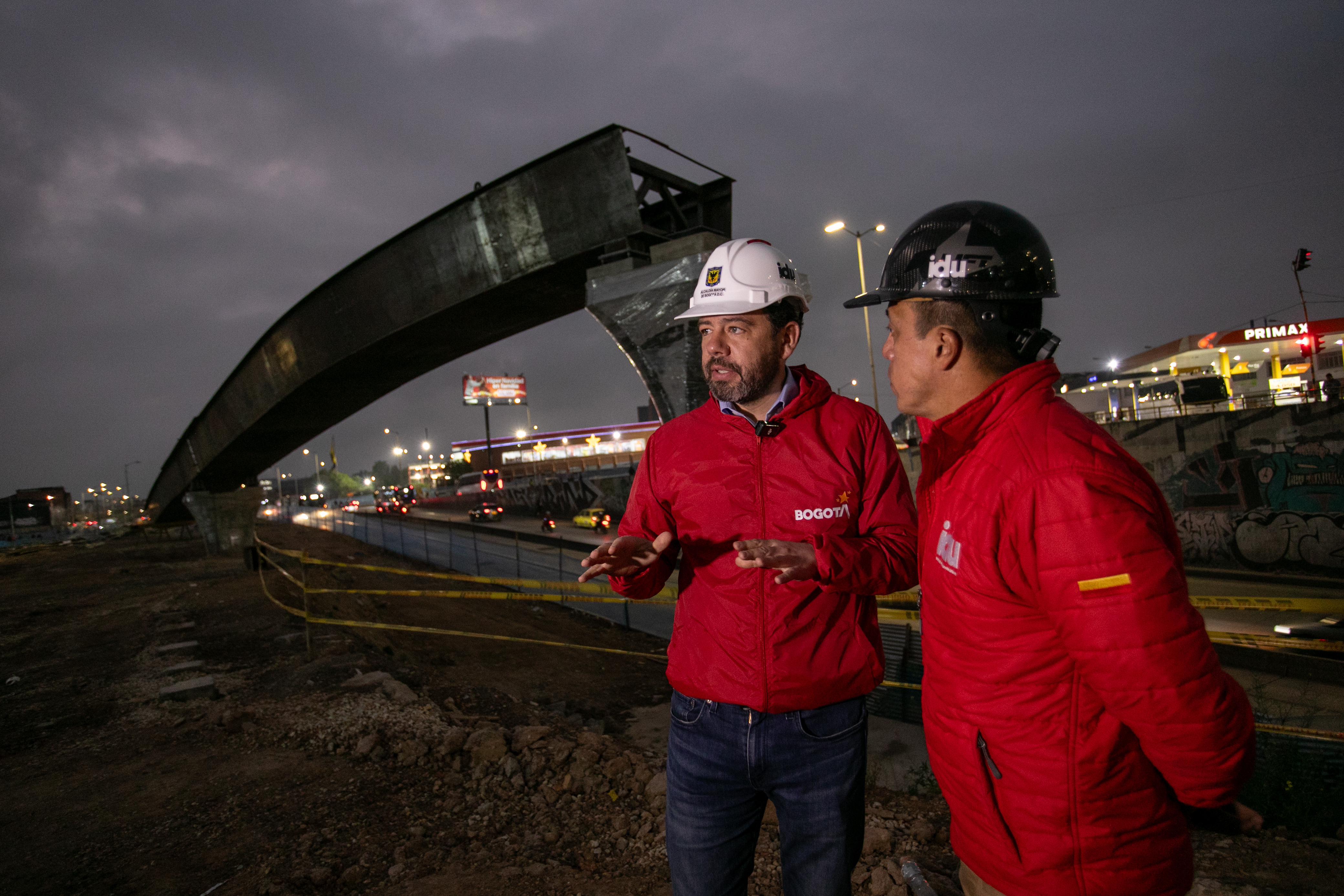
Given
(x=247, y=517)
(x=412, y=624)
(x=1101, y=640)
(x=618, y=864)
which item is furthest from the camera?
(x=247, y=517)

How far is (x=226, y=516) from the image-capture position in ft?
58.9

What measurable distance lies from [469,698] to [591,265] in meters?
5.26

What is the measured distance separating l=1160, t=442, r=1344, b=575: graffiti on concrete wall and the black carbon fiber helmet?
1954 centimetres

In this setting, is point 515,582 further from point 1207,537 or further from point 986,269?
point 1207,537

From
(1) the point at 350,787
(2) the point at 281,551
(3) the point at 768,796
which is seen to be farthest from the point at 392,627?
(3) the point at 768,796

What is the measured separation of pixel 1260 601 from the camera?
150 inches

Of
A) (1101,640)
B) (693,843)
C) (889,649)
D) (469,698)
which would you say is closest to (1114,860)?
(1101,640)

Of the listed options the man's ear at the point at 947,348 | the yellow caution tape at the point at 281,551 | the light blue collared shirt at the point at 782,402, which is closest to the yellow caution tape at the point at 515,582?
the yellow caution tape at the point at 281,551

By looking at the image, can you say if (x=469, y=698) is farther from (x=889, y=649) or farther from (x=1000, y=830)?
(x=1000, y=830)

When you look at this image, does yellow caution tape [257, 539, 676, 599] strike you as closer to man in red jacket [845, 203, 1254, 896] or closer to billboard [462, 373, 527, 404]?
man in red jacket [845, 203, 1254, 896]

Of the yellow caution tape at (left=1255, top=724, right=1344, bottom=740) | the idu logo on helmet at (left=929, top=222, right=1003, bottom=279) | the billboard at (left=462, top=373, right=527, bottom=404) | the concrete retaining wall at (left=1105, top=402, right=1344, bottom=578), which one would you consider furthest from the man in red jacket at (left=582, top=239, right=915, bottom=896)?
the billboard at (left=462, top=373, right=527, bottom=404)

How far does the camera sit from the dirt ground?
127 inches

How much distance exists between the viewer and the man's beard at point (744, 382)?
2303 millimetres

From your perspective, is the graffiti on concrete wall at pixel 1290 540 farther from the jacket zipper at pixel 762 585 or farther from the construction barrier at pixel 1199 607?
the jacket zipper at pixel 762 585
